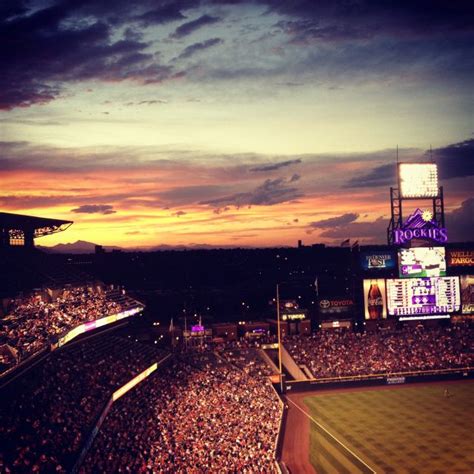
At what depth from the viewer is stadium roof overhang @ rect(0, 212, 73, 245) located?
36.1 meters

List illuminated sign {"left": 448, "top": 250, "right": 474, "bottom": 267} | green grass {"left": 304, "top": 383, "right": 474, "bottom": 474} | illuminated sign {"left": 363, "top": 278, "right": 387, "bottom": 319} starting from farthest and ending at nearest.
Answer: illuminated sign {"left": 448, "top": 250, "right": 474, "bottom": 267} < illuminated sign {"left": 363, "top": 278, "right": 387, "bottom": 319} < green grass {"left": 304, "top": 383, "right": 474, "bottom": 474}

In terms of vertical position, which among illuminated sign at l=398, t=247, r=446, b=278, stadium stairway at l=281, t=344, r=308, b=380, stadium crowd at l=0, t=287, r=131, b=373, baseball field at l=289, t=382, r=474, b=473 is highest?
illuminated sign at l=398, t=247, r=446, b=278

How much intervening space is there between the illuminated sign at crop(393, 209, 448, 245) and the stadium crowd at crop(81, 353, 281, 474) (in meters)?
21.9

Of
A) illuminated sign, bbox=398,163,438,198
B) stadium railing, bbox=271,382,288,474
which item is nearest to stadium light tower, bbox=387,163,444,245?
illuminated sign, bbox=398,163,438,198

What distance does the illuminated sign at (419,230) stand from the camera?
55562 millimetres

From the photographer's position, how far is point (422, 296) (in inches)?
2181

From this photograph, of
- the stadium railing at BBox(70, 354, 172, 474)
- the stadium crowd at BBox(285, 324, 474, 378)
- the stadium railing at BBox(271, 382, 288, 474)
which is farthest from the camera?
the stadium crowd at BBox(285, 324, 474, 378)

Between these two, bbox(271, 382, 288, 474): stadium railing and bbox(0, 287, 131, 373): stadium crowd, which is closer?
bbox(0, 287, 131, 373): stadium crowd

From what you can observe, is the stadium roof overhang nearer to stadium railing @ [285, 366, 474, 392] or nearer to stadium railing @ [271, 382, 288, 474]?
stadium railing @ [271, 382, 288, 474]

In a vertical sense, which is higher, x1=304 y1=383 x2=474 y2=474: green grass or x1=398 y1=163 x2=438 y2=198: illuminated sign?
x1=398 y1=163 x2=438 y2=198: illuminated sign

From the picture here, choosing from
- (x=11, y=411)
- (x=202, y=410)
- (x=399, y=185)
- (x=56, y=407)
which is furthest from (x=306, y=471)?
(x=399, y=185)

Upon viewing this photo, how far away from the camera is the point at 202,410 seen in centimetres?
3462

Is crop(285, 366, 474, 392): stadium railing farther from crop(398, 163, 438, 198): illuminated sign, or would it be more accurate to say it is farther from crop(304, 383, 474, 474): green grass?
crop(398, 163, 438, 198): illuminated sign

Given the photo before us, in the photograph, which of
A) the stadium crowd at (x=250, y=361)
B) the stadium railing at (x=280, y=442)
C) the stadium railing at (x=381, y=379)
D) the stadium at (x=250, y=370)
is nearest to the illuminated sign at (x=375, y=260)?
the stadium at (x=250, y=370)
